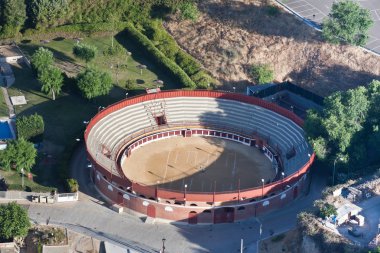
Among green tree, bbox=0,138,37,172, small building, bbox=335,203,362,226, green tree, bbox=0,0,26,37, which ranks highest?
green tree, bbox=0,0,26,37

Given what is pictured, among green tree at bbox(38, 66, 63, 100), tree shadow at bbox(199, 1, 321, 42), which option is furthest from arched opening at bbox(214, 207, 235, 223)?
tree shadow at bbox(199, 1, 321, 42)

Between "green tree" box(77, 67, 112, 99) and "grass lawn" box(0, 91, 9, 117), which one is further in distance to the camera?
"green tree" box(77, 67, 112, 99)

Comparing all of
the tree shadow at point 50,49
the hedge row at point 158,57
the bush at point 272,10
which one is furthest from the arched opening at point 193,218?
the bush at point 272,10

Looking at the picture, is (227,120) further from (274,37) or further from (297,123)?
(274,37)

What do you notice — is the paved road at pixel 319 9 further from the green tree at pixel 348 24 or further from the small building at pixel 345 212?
the small building at pixel 345 212

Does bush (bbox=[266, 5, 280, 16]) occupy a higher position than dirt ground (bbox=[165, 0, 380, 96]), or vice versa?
bush (bbox=[266, 5, 280, 16])

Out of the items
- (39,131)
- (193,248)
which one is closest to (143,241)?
(193,248)

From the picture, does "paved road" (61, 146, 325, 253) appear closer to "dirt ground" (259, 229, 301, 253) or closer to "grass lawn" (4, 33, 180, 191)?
Result: "dirt ground" (259, 229, 301, 253)
